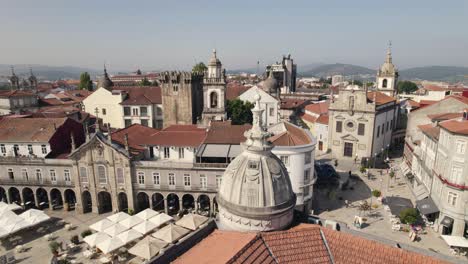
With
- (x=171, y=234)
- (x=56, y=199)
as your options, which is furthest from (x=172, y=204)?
(x=56, y=199)

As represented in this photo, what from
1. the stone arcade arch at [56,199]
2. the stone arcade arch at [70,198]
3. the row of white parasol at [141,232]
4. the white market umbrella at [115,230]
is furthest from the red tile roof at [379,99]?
the stone arcade arch at [56,199]

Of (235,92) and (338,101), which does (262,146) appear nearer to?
(338,101)

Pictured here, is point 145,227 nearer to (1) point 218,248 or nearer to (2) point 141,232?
(2) point 141,232

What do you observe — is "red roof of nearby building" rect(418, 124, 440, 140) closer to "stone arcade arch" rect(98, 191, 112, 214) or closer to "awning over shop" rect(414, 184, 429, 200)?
"awning over shop" rect(414, 184, 429, 200)

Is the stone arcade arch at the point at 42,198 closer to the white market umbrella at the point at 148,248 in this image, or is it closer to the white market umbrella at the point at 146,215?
the white market umbrella at the point at 146,215

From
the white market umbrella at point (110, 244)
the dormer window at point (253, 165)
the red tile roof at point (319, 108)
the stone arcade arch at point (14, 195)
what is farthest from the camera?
the red tile roof at point (319, 108)

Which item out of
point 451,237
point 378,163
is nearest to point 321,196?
point 451,237
